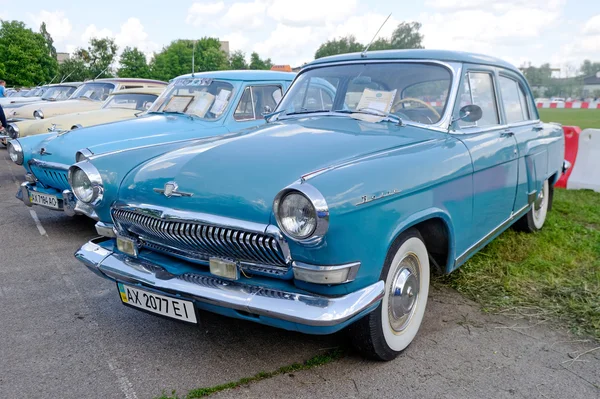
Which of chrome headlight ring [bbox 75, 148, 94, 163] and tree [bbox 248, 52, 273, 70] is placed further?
tree [bbox 248, 52, 273, 70]

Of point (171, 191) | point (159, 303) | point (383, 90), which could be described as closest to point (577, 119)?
point (383, 90)

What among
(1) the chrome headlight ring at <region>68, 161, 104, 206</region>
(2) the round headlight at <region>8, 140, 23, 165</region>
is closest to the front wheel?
(1) the chrome headlight ring at <region>68, 161, 104, 206</region>

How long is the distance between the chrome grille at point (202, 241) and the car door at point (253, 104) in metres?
2.87

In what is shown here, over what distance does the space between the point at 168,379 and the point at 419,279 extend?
57.9 inches

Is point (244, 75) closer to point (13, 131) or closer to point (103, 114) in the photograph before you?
point (103, 114)

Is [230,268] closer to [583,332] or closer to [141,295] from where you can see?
[141,295]

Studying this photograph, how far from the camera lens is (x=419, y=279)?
2945mm

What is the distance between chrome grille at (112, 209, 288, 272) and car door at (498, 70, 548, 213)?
2466 millimetres

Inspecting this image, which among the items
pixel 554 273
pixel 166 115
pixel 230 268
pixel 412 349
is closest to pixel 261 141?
pixel 230 268

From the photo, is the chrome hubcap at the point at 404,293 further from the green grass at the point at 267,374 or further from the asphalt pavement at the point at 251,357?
the green grass at the point at 267,374

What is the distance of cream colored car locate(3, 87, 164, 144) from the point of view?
7359mm

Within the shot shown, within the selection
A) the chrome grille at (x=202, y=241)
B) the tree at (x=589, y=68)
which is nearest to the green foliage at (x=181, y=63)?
the chrome grille at (x=202, y=241)

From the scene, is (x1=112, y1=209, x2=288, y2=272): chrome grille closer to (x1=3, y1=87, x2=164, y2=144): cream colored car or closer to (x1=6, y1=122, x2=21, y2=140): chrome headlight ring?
(x1=3, y1=87, x2=164, y2=144): cream colored car

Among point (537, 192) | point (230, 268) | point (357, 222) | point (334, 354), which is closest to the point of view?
point (357, 222)
